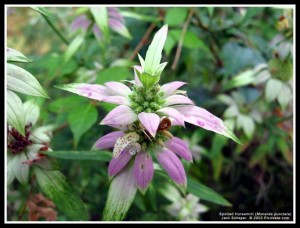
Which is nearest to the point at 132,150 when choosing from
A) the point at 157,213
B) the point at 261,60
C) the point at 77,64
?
the point at 157,213

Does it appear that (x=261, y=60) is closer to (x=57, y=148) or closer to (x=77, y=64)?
(x=77, y=64)

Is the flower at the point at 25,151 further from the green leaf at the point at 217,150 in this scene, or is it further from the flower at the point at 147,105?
the green leaf at the point at 217,150

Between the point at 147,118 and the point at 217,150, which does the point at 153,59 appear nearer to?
the point at 147,118

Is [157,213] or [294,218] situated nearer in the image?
[294,218]

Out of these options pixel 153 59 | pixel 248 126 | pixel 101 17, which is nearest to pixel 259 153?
pixel 248 126

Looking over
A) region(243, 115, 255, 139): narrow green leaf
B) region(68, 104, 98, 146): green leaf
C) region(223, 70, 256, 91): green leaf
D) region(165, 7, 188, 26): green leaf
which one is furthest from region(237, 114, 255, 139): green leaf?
region(68, 104, 98, 146): green leaf

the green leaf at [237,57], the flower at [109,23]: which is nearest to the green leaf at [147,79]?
the flower at [109,23]
